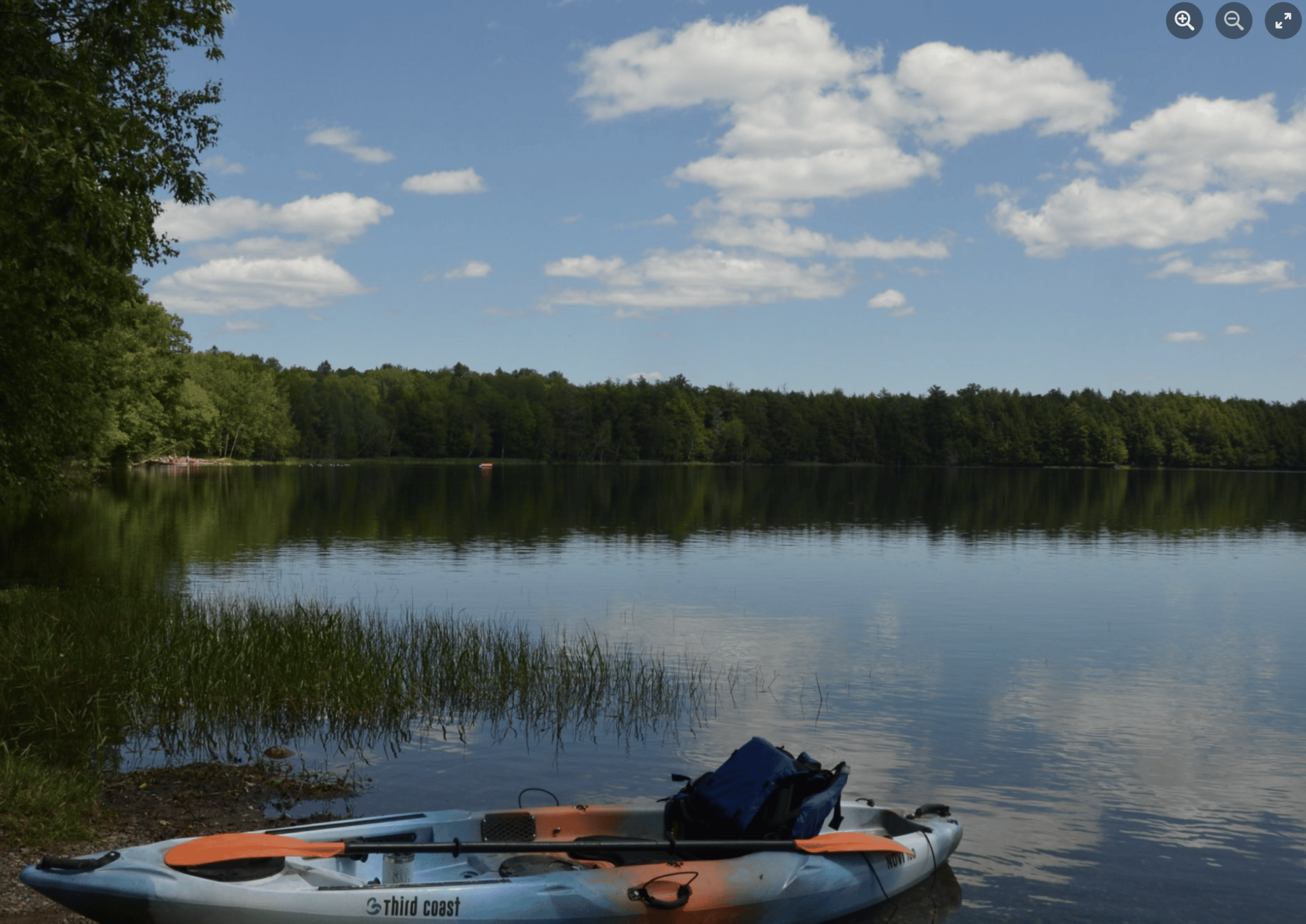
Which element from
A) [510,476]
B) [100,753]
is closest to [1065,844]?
[100,753]

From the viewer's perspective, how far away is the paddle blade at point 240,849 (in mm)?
8195

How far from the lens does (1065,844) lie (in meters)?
12.1

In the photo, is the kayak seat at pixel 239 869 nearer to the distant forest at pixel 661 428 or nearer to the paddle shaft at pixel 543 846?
the paddle shaft at pixel 543 846

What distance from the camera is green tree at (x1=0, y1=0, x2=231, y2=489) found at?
12.8m

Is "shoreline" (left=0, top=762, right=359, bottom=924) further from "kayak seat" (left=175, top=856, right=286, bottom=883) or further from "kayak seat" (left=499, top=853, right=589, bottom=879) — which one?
"kayak seat" (left=499, top=853, right=589, bottom=879)

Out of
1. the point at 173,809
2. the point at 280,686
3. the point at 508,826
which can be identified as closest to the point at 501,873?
the point at 508,826

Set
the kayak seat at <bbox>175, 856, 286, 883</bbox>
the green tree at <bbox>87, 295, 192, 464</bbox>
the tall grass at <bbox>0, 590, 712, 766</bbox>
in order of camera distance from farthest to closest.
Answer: the green tree at <bbox>87, 295, 192, 464</bbox> → the tall grass at <bbox>0, 590, 712, 766</bbox> → the kayak seat at <bbox>175, 856, 286, 883</bbox>

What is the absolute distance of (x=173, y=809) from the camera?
37.7ft

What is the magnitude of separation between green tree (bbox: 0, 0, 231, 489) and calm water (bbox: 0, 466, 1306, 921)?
24.8 ft

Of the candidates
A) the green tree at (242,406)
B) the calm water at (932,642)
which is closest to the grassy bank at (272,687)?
the calm water at (932,642)

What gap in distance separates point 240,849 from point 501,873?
2.13 meters

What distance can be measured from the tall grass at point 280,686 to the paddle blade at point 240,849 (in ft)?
16.9

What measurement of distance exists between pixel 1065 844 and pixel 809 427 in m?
186

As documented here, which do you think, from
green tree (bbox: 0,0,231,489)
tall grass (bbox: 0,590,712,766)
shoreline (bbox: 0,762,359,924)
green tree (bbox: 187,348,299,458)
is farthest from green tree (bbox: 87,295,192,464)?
shoreline (bbox: 0,762,359,924)
